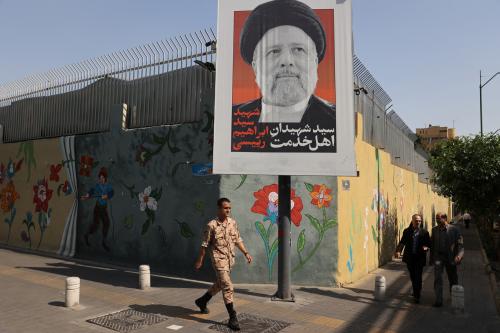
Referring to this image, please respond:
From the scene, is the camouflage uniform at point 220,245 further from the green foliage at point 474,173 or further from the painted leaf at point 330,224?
the green foliage at point 474,173

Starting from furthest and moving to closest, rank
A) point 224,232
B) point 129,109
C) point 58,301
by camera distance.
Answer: point 129,109
point 58,301
point 224,232

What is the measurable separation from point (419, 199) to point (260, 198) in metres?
17.2

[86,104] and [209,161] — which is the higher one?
[86,104]

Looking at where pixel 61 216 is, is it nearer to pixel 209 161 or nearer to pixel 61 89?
A: pixel 61 89

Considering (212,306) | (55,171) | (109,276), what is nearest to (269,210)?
(212,306)

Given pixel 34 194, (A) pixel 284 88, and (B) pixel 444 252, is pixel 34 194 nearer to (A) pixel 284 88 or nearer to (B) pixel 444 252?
(A) pixel 284 88

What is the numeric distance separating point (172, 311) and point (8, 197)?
A: 1136cm

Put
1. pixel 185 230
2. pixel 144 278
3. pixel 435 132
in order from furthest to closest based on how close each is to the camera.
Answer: pixel 435 132
pixel 185 230
pixel 144 278

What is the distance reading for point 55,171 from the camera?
13758mm

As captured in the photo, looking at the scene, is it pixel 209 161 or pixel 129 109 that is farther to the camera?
pixel 129 109

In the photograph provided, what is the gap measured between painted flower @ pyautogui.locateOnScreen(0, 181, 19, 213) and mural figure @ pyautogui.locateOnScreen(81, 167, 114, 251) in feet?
15.1

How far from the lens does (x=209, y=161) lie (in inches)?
392

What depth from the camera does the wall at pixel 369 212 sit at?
32.6ft

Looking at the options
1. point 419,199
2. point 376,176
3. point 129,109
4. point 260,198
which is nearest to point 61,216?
point 129,109
